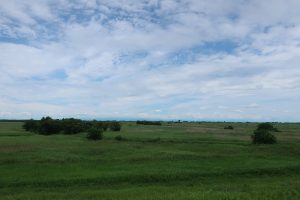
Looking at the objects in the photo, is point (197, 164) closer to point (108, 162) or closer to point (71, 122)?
point (108, 162)

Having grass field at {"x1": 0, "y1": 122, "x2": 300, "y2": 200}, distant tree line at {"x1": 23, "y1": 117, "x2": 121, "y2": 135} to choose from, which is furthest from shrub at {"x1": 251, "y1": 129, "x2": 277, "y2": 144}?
distant tree line at {"x1": 23, "y1": 117, "x2": 121, "y2": 135}

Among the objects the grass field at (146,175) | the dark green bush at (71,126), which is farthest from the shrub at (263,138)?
the dark green bush at (71,126)

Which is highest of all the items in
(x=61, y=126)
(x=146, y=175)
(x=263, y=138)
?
(x=61, y=126)

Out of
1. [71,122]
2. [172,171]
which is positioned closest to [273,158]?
[172,171]

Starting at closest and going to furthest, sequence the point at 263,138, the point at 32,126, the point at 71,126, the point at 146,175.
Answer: the point at 146,175 → the point at 263,138 → the point at 71,126 → the point at 32,126

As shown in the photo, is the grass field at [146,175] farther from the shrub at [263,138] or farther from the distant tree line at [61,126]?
the distant tree line at [61,126]

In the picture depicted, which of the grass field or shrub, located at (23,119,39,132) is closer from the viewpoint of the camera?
the grass field

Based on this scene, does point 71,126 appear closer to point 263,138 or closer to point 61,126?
point 61,126

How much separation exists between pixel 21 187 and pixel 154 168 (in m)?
11.5

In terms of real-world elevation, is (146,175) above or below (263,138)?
below

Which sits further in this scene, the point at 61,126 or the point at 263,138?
the point at 61,126

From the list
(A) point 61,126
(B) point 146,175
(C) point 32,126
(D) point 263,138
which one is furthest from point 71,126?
(B) point 146,175

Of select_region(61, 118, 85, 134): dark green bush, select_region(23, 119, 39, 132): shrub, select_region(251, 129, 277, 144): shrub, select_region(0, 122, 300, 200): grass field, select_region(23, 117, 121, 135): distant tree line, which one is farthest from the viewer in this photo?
select_region(23, 119, 39, 132): shrub

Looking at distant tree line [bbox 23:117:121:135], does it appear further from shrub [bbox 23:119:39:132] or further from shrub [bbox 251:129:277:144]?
shrub [bbox 251:129:277:144]
